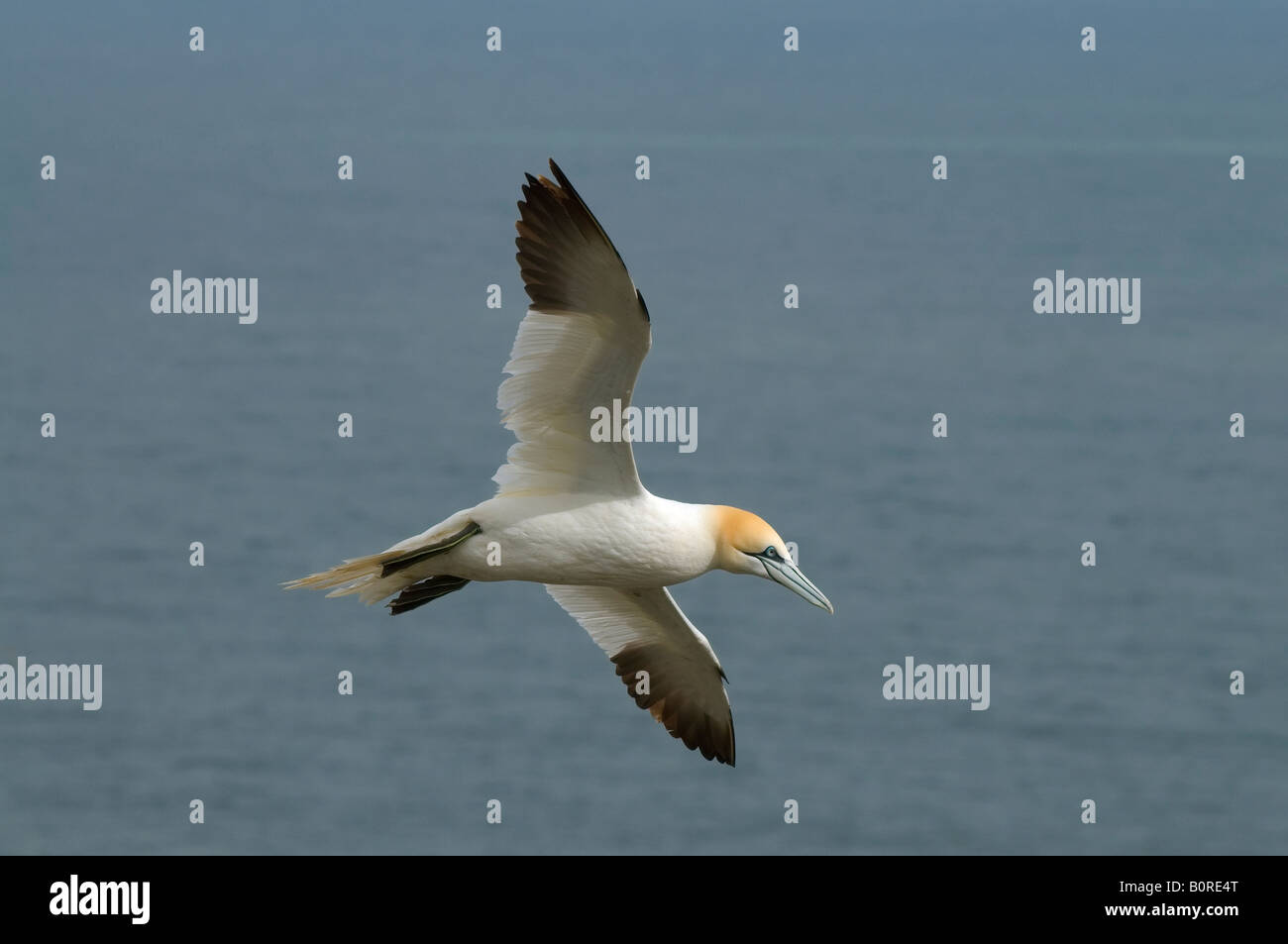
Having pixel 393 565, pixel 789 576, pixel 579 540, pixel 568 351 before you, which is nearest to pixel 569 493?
pixel 579 540

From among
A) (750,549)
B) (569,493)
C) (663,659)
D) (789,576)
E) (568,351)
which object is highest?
(568,351)

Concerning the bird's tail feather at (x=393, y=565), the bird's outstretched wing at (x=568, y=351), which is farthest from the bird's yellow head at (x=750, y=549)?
the bird's tail feather at (x=393, y=565)

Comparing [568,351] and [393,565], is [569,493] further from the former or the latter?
[393,565]

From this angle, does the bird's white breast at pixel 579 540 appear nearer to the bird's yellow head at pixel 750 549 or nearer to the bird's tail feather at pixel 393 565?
the bird's tail feather at pixel 393 565

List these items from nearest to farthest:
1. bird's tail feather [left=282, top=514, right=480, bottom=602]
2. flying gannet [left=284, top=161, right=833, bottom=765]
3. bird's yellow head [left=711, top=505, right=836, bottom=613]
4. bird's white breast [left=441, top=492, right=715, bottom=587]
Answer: flying gannet [left=284, top=161, right=833, bottom=765], bird's tail feather [left=282, top=514, right=480, bottom=602], bird's white breast [left=441, top=492, right=715, bottom=587], bird's yellow head [left=711, top=505, right=836, bottom=613]

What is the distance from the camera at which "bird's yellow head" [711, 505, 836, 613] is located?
19.1 meters

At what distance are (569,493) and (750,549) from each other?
4.82 ft

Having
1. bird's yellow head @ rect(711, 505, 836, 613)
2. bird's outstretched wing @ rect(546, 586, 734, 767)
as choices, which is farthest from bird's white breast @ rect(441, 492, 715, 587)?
bird's outstretched wing @ rect(546, 586, 734, 767)

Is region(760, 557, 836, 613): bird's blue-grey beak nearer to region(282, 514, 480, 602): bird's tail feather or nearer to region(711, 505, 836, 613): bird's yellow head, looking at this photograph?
region(711, 505, 836, 613): bird's yellow head

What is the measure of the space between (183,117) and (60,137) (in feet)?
20.1

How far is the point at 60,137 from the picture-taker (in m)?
90.3

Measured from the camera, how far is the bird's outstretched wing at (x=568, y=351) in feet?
57.6

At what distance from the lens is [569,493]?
61.6 ft

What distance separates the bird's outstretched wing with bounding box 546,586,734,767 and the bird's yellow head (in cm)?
146
